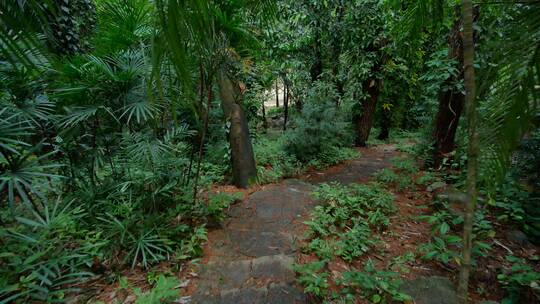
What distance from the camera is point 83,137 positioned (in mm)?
2545

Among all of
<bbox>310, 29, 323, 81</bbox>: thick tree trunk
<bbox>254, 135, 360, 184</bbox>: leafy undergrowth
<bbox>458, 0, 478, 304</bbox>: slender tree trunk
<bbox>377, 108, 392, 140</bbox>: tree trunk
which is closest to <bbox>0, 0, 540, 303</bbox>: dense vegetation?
<bbox>458, 0, 478, 304</bbox>: slender tree trunk

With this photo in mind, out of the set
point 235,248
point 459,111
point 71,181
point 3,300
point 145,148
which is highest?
point 459,111

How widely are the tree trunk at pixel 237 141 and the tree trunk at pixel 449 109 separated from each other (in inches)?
107

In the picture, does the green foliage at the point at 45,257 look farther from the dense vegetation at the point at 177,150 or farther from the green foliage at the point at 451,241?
the green foliage at the point at 451,241

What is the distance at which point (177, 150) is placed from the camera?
2.75 metres

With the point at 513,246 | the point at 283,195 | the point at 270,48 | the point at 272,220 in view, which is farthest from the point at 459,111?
the point at 270,48

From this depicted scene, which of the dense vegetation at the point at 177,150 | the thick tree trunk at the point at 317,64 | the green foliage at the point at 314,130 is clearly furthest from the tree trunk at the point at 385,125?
the dense vegetation at the point at 177,150

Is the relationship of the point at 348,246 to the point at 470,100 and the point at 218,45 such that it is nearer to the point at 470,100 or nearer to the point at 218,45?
the point at 470,100

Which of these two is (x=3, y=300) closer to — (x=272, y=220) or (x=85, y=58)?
(x=85, y=58)

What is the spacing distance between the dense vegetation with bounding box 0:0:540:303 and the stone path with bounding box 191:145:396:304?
0.16m

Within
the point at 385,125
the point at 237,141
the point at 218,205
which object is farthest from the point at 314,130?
the point at 385,125

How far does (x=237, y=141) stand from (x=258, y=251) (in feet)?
6.25

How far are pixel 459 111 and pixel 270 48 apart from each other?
3.96 meters

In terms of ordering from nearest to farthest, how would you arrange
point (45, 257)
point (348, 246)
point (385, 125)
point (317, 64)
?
point (45, 257) < point (348, 246) < point (317, 64) < point (385, 125)
